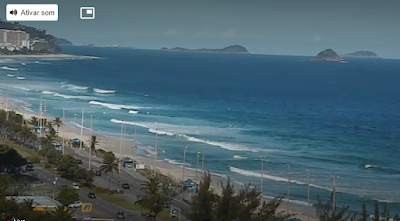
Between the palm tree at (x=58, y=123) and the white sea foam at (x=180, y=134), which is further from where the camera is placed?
the palm tree at (x=58, y=123)

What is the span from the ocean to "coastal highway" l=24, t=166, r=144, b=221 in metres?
10.5

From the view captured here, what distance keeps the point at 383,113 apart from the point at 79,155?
49.6 m

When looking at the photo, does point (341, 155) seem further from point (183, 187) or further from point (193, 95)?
point (193, 95)

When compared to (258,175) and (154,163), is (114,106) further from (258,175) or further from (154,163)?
(258,175)

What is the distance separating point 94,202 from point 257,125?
120 feet

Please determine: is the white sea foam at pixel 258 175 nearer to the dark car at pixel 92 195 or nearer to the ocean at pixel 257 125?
the ocean at pixel 257 125

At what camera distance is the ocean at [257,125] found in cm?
4053

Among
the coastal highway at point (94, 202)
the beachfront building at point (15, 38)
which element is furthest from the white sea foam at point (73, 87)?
the beachfront building at point (15, 38)

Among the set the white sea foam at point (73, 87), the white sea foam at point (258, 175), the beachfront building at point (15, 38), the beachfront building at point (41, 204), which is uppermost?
the beachfront building at point (15, 38)

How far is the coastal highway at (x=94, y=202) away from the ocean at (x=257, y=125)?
10513 mm

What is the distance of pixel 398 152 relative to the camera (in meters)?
51.6

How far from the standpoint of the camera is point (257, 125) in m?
63.7

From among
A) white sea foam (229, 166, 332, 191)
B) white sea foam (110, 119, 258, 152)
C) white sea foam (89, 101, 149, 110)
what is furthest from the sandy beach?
white sea foam (89, 101, 149, 110)

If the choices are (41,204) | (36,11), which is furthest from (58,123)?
(36,11)
